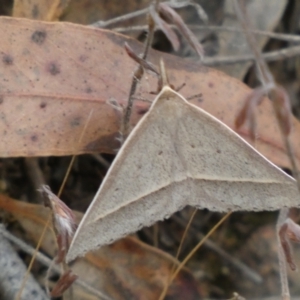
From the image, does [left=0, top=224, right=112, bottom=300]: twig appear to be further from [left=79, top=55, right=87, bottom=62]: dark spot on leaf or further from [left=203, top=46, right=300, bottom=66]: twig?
[left=203, top=46, right=300, bottom=66]: twig

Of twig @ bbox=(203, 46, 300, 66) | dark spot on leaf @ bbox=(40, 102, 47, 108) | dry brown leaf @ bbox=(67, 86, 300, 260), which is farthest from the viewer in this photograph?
A: twig @ bbox=(203, 46, 300, 66)

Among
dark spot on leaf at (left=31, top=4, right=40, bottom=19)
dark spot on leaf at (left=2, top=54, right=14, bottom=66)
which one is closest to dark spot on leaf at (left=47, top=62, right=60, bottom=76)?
dark spot on leaf at (left=2, top=54, right=14, bottom=66)

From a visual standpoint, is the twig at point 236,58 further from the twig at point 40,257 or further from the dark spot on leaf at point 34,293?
the dark spot on leaf at point 34,293

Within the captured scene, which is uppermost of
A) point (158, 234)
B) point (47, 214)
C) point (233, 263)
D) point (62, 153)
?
point (62, 153)

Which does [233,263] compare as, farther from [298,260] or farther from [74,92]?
[74,92]

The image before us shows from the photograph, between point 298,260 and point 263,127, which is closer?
point 263,127

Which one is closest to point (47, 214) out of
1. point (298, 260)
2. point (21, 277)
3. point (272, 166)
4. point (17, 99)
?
point (21, 277)
